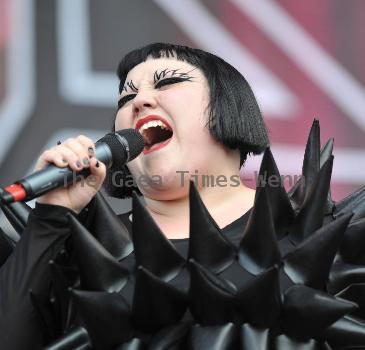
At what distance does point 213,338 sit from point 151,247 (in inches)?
5.7

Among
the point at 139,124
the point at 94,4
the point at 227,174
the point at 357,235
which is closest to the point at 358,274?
the point at 357,235

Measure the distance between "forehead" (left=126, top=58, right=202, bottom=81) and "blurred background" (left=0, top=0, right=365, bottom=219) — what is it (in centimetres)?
61

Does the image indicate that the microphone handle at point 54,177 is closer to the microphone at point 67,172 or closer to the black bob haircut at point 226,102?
the microphone at point 67,172

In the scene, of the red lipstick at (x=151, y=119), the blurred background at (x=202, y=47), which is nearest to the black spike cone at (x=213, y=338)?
the red lipstick at (x=151, y=119)

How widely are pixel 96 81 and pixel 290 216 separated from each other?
958 millimetres

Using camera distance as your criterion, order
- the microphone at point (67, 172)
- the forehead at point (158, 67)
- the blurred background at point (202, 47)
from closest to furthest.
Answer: the microphone at point (67, 172), the forehead at point (158, 67), the blurred background at point (202, 47)

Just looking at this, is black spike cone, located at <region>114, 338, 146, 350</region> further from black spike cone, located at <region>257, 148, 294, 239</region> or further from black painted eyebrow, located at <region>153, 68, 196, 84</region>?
black painted eyebrow, located at <region>153, 68, 196, 84</region>

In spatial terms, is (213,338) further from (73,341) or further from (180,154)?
(180,154)

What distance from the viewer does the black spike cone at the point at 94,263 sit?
98 centimetres

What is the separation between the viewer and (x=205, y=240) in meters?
0.98

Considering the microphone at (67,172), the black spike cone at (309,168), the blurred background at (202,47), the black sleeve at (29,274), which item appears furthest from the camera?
the blurred background at (202,47)

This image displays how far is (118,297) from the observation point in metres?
0.98

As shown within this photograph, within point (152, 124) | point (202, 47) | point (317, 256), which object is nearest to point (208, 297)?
point (317, 256)

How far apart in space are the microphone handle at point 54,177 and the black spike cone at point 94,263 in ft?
0.18
